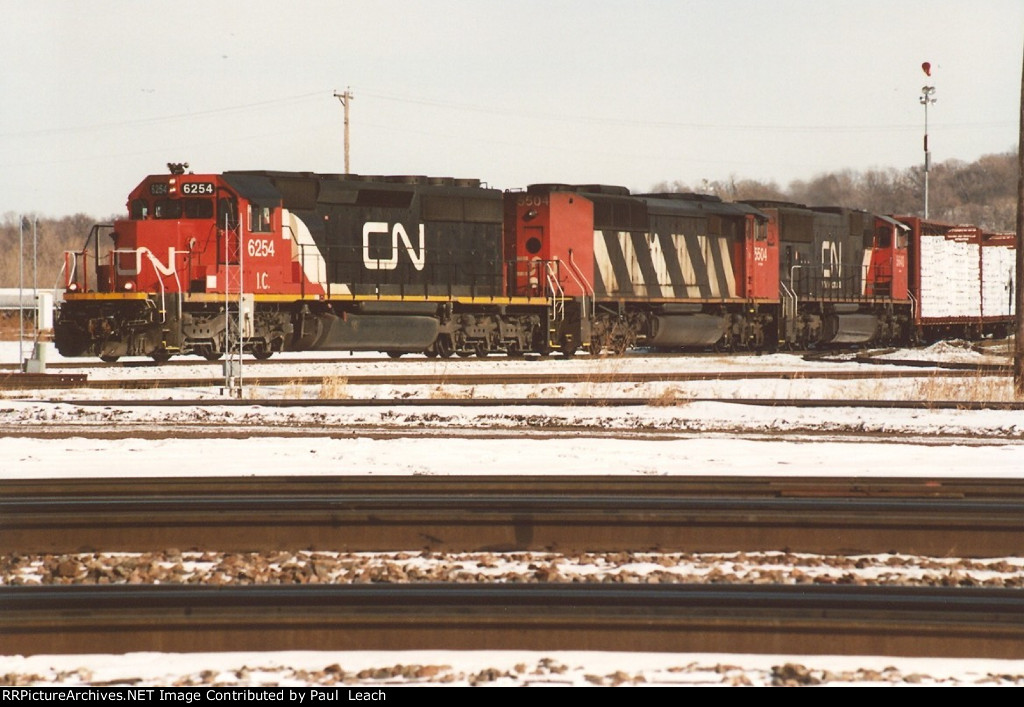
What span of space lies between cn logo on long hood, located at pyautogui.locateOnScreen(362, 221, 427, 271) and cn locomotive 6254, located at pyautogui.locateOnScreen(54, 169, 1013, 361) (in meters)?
0.03

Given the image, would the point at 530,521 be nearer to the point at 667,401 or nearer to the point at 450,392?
the point at 667,401

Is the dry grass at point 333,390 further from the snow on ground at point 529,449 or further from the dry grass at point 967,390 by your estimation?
the dry grass at point 967,390

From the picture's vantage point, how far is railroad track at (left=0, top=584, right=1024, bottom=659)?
4.83 metres

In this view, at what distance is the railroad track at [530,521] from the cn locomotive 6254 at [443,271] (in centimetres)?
954

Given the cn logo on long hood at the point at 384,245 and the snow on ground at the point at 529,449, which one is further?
the cn logo on long hood at the point at 384,245

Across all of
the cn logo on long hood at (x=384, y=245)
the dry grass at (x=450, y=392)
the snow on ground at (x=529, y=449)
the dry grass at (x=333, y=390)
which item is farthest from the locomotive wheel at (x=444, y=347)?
Answer: the dry grass at (x=333, y=390)

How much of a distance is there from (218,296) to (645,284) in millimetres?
10251

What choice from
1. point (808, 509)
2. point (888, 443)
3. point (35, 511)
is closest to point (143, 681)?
point (35, 511)

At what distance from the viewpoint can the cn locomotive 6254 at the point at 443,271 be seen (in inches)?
806

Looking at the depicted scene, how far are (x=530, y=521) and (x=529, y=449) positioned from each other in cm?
406

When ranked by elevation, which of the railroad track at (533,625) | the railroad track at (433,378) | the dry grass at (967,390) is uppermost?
the railroad track at (433,378)

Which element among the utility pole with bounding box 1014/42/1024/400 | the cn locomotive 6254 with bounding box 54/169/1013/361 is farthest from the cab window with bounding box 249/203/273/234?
the utility pole with bounding box 1014/42/1024/400

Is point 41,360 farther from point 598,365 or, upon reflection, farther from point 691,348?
point 691,348

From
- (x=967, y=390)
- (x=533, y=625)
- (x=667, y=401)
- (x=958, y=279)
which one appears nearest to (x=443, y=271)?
(x=667, y=401)
